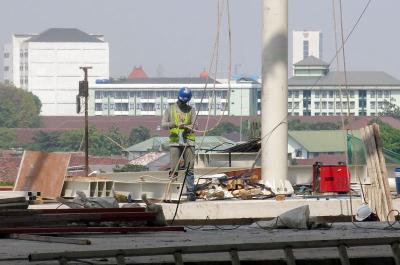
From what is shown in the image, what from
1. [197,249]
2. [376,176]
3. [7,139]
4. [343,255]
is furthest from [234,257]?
[7,139]

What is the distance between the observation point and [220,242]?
40.3 feet

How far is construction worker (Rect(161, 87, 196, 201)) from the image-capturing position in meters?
19.9

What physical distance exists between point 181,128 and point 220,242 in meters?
7.73

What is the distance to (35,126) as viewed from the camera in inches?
7047

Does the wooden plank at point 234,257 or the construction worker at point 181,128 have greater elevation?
the construction worker at point 181,128

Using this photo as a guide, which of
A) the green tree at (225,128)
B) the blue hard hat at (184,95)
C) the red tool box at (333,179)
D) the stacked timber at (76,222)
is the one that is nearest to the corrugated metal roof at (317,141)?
the green tree at (225,128)

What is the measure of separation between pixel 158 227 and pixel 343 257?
368 centimetres

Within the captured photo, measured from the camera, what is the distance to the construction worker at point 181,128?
19.9m

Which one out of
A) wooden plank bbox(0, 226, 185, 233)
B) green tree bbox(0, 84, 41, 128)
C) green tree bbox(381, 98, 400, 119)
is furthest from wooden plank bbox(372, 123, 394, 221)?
green tree bbox(381, 98, 400, 119)

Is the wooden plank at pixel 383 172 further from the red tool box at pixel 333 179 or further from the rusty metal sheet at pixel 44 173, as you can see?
the rusty metal sheet at pixel 44 173

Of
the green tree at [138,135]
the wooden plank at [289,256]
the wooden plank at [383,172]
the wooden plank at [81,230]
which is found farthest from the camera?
the green tree at [138,135]

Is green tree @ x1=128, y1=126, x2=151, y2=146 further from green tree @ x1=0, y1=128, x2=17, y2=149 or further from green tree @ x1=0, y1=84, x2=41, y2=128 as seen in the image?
green tree @ x1=0, y1=84, x2=41, y2=128

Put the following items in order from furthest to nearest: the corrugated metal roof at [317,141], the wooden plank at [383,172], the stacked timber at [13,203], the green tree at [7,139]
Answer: the green tree at [7,139], the corrugated metal roof at [317,141], the wooden plank at [383,172], the stacked timber at [13,203]

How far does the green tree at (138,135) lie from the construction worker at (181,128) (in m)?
137
